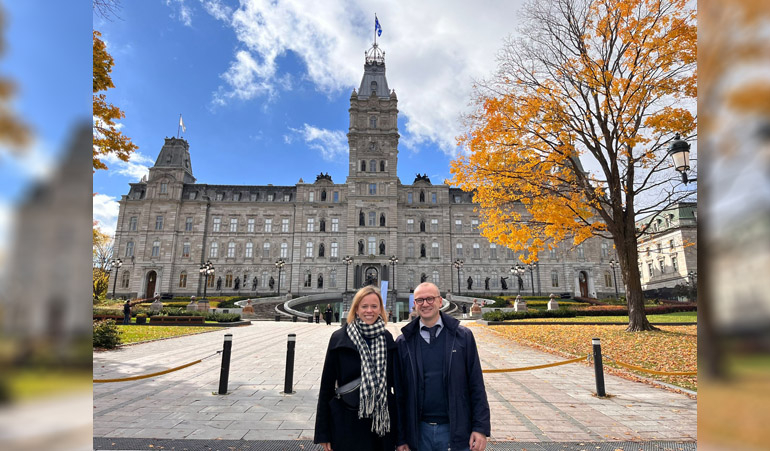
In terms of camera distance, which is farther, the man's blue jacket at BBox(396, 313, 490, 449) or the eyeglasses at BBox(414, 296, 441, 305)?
the eyeglasses at BBox(414, 296, 441, 305)

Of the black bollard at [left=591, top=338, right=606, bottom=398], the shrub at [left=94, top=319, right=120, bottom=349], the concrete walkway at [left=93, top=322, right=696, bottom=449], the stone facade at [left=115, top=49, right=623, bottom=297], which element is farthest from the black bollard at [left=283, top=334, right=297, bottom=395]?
the stone facade at [left=115, top=49, right=623, bottom=297]

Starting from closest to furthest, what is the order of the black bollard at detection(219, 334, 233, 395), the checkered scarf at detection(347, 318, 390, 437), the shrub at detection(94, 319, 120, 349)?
the checkered scarf at detection(347, 318, 390, 437)
the black bollard at detection(219, 334, 233, 395)
the shrub at detection(94, 319, 120, 349)

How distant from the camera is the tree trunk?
12.3 meters

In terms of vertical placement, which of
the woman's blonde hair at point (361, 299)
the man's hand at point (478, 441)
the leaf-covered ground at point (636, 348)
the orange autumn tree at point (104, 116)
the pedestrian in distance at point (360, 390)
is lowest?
the leaf-covered ground at point (636, 348)

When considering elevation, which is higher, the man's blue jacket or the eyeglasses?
the eyeglasses

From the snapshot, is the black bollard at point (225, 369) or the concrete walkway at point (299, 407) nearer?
the concrete walkway at point (299, 407)

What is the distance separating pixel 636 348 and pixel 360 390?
9817mm

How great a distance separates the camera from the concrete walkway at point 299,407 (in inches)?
191

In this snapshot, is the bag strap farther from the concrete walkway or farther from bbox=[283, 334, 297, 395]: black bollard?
bbox=[283, 334, 297, 395]: black bollard

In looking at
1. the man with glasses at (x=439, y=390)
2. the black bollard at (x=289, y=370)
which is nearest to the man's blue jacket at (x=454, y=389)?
the man with glasses at (x=439, y=390)

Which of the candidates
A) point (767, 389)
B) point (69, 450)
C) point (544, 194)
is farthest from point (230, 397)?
point (544, 194)

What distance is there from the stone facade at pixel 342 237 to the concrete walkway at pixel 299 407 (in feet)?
106

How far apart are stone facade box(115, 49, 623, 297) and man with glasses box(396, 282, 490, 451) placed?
3727cm

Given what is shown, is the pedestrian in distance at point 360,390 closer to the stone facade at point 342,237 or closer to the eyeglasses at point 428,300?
the eyeglasses at point 428,300
